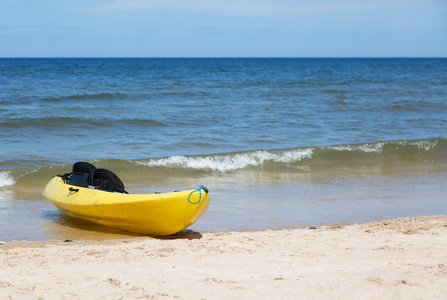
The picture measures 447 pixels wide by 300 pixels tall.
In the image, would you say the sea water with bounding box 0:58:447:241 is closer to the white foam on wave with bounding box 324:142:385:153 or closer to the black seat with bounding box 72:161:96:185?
the white foam on wave with bounding box 324:142:385:153

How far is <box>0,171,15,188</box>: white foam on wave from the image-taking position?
8859 millimetres

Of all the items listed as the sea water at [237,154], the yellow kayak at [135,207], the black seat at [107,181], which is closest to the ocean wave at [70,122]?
the sea water at [237,154]

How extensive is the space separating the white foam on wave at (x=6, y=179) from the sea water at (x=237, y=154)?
19 millimetres

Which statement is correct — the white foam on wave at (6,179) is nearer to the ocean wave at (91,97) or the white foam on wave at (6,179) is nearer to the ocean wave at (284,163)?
the ocean wave at (284,163)

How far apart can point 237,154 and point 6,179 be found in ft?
15.7

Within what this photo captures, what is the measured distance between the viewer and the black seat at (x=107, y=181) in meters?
6.29

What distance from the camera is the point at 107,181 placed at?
6328 millimetres

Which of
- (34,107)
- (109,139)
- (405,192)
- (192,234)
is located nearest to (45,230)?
(192,234)

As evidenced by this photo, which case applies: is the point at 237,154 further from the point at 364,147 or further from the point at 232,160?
the point at 364,147

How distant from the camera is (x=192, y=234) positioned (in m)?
5.98

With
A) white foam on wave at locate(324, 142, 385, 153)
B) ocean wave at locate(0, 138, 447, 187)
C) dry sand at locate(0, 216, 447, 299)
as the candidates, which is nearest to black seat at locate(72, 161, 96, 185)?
dry sand at locate(0, 216, 447, 299)

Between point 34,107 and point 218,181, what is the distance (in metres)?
10.6

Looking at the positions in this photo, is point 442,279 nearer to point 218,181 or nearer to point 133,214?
point 133,214

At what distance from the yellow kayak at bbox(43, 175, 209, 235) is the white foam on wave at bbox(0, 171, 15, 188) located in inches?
107
